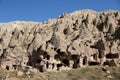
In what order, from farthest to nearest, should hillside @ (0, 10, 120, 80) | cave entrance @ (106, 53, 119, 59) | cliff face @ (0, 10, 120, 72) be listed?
1. cliff face @ (0, 10, 120, 72)
2. hillside @ (0, 10, 120, 80)
3. cave entrance @ (106, 53, 119, 59)

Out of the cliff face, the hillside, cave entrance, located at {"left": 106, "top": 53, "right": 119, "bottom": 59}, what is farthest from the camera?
the cliff face

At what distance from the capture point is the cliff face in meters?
56.4

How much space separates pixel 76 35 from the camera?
64062 mm

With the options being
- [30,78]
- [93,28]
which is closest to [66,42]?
[93,28]

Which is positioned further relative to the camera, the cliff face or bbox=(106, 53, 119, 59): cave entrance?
the cliff face

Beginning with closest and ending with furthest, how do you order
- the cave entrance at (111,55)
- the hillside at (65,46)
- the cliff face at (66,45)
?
the cave entrance at (111,55) < the hillside at (65,46) < the cliff face at (66,45)

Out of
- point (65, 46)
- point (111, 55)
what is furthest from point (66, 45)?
point (111, 55)

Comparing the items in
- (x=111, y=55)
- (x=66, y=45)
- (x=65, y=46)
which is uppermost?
(x=66, y=45)

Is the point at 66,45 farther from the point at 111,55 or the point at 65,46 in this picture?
the point at 111,55

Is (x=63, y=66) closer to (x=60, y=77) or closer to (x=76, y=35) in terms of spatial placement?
(x=60, y=77)

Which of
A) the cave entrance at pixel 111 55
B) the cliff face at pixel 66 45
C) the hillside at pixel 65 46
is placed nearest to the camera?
the cave entrance at pixel 111 55

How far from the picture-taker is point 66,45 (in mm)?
58344

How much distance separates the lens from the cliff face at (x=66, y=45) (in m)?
56.4

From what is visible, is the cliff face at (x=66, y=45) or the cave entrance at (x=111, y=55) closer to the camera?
the cave entrance at (x=111, y=55)
